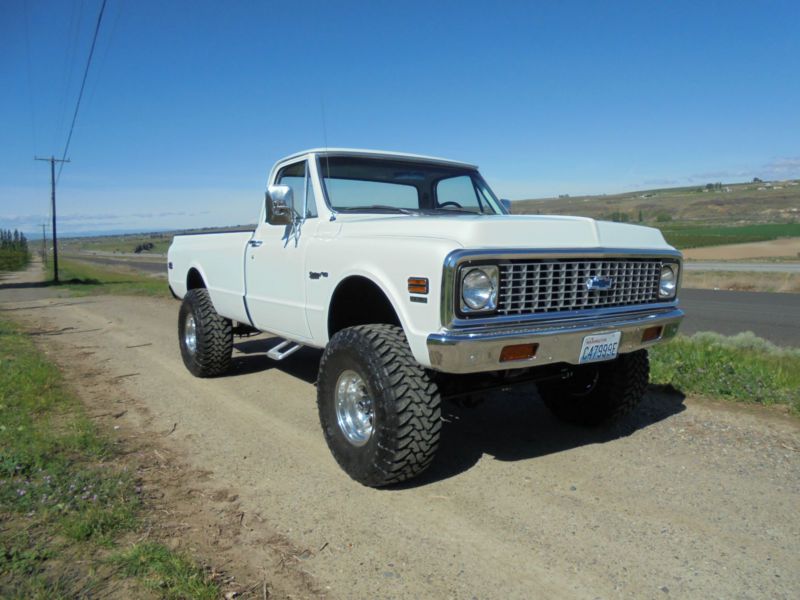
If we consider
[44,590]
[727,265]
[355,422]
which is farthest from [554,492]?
[727,265]

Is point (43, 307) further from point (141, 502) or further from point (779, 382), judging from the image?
point (779, 382)

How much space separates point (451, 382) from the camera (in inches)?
155

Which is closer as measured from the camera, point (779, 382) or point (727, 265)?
point (779, 382)

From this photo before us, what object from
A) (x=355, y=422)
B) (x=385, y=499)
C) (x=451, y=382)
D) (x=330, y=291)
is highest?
(x=330, y=291)

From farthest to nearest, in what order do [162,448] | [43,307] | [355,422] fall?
[43,307]
[162,448]
[355,422]

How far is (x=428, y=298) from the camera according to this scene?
3.22 m

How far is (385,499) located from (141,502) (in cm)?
135

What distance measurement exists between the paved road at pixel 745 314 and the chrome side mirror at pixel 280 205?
8.54m

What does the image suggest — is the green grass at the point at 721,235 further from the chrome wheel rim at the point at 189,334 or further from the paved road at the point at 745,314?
Answer: the chrome wheel rim at the point at 189,334

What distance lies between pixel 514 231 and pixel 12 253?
7580 cm

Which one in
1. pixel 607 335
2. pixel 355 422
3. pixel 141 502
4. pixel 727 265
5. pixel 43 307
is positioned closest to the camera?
pixel 141 502

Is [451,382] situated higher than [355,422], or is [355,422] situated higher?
[451,382]

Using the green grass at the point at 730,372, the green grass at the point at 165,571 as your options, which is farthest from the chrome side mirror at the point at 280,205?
the green grass at the point at 730,372

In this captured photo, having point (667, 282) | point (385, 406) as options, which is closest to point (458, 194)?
point (667, 282)
